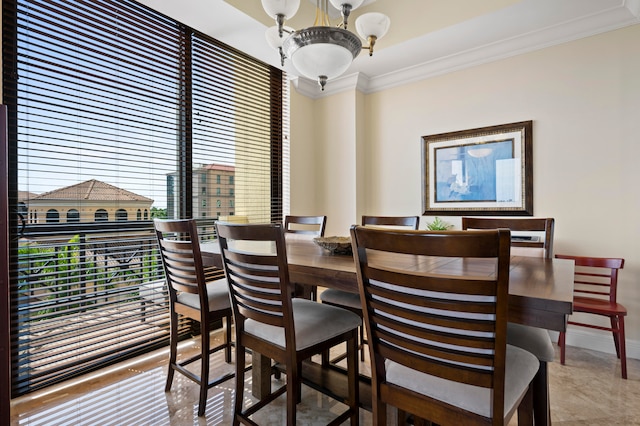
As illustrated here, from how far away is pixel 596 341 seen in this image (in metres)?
2.57

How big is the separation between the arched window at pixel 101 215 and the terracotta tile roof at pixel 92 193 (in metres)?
0.08

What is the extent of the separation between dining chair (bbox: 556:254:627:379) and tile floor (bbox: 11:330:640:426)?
192mm

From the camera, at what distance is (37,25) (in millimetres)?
1970

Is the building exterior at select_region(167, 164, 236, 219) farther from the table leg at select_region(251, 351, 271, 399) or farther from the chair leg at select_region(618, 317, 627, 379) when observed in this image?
the chair leg at select_region(618, 317, 627, 379)

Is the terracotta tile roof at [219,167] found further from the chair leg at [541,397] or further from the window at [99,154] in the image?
the chair leg at [541,397]

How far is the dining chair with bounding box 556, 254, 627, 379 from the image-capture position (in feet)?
6.98

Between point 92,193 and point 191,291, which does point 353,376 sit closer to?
point 191,291

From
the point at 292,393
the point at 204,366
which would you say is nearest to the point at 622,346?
the point at 292,393

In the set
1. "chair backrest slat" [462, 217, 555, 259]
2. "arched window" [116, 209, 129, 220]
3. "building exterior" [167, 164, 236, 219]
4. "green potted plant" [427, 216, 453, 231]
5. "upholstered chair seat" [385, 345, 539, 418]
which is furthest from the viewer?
"green potted plant" [427, 216, 453, 231]

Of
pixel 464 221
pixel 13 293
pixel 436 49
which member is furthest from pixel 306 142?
pixel 13 293

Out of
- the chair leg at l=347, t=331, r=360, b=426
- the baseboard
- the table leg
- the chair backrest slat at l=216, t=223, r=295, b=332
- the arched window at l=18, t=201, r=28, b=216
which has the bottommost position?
the baseboard

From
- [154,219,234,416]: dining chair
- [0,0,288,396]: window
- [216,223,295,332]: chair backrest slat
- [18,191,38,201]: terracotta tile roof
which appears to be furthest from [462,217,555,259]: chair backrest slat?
[18,191,38,201]: terracotta tile roof

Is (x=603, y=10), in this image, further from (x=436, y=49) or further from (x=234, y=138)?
(x=234, y=138)

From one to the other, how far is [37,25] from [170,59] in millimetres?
835
